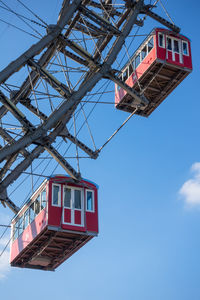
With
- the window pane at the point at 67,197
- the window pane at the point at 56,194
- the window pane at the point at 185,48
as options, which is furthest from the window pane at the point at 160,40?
the window pane at the point at 56,194

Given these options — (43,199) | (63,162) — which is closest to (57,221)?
(43,199)

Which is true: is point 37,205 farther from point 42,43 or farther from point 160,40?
point 160,40

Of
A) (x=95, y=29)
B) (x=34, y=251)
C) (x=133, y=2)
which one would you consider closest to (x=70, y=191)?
(x=34, y=251)

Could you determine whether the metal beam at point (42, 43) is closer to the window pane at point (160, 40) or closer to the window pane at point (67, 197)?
the window pane at point (160, 40)

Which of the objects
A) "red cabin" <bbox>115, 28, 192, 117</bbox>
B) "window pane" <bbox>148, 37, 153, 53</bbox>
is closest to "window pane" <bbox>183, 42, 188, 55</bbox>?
"red cabin" <bbox>115, 28, 192, 117</bbox>

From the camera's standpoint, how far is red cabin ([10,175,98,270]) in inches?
1006

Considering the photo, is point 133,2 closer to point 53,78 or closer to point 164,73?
point 164,73

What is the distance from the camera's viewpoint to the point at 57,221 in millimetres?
25312

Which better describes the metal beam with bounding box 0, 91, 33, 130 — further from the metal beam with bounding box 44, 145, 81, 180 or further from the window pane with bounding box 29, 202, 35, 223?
the window pane with bounding box 29, 202, 35, 223

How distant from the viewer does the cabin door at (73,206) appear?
2564 centimetres

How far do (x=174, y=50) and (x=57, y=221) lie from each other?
34.6 ft

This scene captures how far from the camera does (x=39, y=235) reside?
2573 cm

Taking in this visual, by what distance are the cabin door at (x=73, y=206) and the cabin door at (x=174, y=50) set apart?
8064mm

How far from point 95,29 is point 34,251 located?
1094 centimetres
